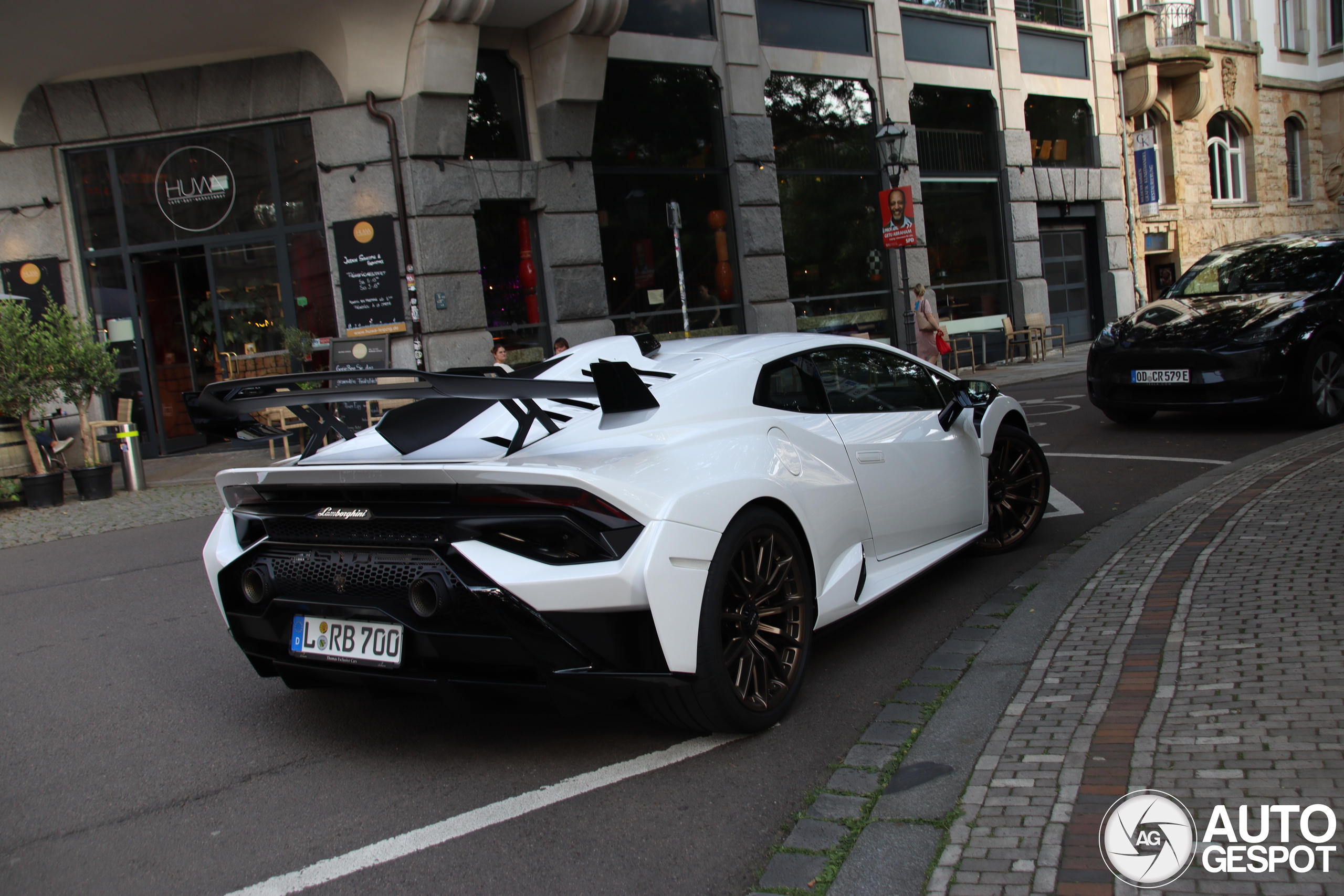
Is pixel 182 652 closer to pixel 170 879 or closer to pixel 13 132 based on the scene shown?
pixel 170 879

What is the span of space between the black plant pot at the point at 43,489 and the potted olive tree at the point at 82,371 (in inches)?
10.8

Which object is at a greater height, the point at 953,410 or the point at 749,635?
the point at 953,410

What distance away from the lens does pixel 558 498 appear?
3.01m

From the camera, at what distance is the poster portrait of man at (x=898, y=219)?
54.3 feet

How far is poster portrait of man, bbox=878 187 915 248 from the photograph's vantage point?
16.5 metres

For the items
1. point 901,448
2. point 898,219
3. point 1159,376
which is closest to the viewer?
point 901,448

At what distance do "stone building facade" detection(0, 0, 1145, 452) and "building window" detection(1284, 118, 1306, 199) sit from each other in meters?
19.0

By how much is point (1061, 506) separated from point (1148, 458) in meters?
1.99

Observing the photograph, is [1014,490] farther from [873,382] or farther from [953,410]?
[873,382]

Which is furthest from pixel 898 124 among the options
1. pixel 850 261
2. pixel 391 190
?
pixel 391 190

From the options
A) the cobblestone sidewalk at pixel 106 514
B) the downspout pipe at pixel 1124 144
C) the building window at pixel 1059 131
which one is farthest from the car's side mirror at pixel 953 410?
the downspout pipe at pixel 1124 144

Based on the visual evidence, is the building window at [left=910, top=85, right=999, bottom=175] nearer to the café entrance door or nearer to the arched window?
the arched window

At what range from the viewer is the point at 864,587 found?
410 cm

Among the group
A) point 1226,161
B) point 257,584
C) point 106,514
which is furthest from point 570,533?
point 1226,161
